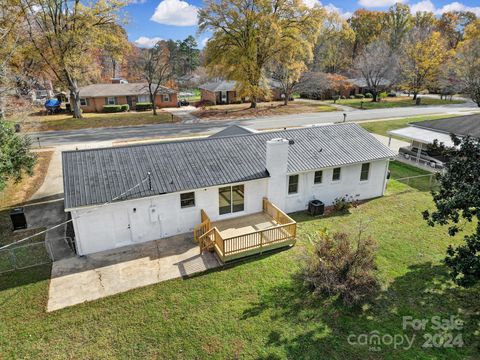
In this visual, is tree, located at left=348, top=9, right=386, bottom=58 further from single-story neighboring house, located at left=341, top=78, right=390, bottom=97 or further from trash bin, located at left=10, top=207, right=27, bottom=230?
trash bin, located at left=10, top=207, right=27, bottom=230

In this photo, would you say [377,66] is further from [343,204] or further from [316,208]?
[316,208]

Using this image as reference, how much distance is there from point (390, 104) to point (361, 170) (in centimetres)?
4468

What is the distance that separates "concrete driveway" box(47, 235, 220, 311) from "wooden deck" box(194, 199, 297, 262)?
55 cm

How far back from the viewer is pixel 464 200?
8.46 metres

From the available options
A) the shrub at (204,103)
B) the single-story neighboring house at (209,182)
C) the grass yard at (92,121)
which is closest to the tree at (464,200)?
the single-story neighboring house at (209,182)

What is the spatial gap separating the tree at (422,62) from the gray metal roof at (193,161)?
1919 inches

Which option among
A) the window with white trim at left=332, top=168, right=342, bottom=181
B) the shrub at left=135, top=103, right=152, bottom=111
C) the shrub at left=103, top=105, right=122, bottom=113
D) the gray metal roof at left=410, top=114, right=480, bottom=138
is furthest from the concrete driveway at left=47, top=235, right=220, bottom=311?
the shrub at left=135, top=103, right=152, bottom=111

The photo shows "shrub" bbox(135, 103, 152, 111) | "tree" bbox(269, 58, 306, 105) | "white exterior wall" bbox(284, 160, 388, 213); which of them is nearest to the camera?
"white exterior wall" bbox(284, 160, 388, 213)

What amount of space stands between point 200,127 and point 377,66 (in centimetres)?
3590

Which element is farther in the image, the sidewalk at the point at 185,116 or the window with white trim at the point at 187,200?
the sidewalk at the point at 185,116

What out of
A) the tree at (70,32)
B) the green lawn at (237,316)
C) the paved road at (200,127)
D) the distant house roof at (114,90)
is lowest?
the green lawn at (237,316)

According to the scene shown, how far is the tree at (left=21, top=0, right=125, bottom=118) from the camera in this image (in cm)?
3522

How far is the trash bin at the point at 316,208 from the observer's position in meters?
15.9

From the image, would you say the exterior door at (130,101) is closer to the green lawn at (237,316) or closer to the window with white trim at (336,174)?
the window with white trim at (336,174)
